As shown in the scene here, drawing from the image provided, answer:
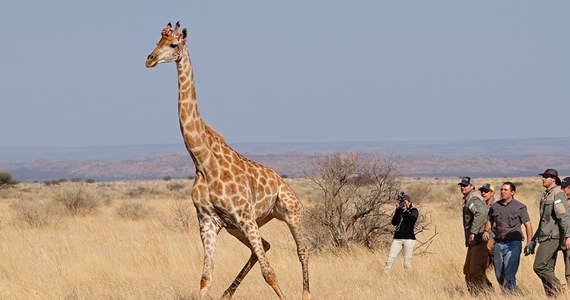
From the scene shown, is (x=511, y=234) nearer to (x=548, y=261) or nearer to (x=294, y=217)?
(x=548, y=261)

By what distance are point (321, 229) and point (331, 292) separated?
5.62 metres

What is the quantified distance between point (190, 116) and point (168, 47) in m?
0.91

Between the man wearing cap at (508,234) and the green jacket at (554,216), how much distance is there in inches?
9.5

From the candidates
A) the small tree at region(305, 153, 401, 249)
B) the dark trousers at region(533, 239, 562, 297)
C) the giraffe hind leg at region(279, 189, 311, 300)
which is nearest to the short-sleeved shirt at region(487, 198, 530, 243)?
the dark trousers at region(533, 239, 562, 297)

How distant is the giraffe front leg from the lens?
34.6ft

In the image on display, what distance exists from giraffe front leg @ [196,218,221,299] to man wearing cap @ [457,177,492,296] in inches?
134

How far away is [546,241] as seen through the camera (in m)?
11.3

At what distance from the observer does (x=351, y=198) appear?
1819 cm

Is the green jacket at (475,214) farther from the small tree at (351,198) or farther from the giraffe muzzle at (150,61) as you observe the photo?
the small tree at (351,198)

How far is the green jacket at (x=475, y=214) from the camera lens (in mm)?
11953

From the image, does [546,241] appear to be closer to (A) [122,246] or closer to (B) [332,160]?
(B) [332,160]

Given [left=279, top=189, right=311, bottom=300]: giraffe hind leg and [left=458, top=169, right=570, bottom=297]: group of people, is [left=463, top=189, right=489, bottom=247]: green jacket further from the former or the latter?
[left=279, top=189, right=311, bottom=300]: giraffe hind leg

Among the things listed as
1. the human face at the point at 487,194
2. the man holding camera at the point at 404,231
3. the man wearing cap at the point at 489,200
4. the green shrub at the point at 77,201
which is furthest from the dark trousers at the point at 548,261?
the green shrub at the point at 77,201

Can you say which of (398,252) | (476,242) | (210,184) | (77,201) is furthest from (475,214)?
(77,201)
